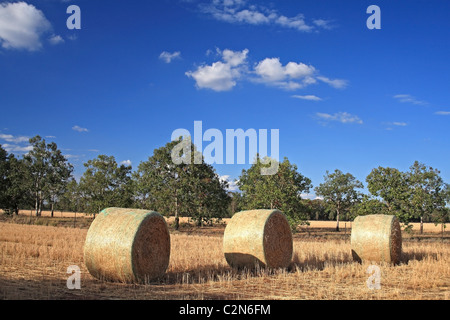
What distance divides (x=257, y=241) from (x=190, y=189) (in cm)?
2860

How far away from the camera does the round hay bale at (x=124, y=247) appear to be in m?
9.45

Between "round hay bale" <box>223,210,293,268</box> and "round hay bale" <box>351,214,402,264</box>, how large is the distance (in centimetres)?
319

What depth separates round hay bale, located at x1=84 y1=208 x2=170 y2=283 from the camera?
31.0 ft

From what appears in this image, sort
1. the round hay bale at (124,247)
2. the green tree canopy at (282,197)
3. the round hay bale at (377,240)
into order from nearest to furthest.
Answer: the round hay bale at (124,247)
the round hay bale at (377,240)
the green tree canopy at (282,197)

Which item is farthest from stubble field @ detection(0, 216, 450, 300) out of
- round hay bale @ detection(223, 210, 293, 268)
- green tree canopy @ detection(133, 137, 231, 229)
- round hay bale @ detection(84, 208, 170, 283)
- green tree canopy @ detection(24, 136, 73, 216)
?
green tree canopy @ detection(24, 136, 73, 216)

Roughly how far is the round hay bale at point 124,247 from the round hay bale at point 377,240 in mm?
7767

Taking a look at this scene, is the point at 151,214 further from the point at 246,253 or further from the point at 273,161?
→ the point at 273,161

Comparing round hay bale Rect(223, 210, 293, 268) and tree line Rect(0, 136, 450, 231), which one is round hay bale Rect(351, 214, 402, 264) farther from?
tree line Rect(0, 136, 450, 231)

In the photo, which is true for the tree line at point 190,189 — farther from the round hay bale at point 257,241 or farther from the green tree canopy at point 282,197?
the round hay bale at point 257,241

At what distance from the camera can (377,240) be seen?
14164 millimetres

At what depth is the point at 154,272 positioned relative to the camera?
10156mm
